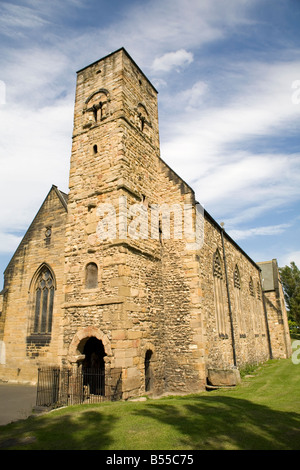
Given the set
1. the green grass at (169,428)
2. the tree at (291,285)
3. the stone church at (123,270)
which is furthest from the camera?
the tree at (291,285)

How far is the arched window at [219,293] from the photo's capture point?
14.8 meters

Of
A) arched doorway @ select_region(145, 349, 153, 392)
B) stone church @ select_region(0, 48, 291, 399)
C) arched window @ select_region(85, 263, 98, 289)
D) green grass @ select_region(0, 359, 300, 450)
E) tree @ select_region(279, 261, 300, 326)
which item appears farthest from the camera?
tree @ select_region(279, 261, 300, 326)

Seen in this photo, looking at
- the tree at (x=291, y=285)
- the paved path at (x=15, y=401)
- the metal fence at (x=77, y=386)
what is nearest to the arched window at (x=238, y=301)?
the metal fence at (x=77, y=386)

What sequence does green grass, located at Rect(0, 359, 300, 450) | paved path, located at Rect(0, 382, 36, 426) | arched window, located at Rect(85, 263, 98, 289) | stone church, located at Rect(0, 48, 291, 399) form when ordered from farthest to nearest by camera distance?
1. arched window, located at Rect(85, 263, 98, 289)
2. stone church, located at Rect(0, 48, 291, 399)
3. paved path, located at Rect(0, 382, 36, 426)
4. green grass, located at Rect(0, 359, 300, 450)

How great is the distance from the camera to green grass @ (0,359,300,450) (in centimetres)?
515

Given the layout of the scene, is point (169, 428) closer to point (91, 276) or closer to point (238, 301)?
point (91, 276)

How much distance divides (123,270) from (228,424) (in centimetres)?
594

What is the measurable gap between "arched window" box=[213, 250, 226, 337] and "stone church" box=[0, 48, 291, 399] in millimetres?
101

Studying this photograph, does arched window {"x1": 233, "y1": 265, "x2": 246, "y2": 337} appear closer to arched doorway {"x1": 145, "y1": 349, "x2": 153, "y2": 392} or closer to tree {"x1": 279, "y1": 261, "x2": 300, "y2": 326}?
arched doorway {"x1": 145, "y1": 349, "x2": 153, "y2": 392}

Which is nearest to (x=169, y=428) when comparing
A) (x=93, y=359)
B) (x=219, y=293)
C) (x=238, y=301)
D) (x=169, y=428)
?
(x=169, y=428)

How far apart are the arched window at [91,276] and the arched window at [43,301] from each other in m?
5.04

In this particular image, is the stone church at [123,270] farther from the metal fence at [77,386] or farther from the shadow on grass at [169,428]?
the shadow on grass at [169,428]

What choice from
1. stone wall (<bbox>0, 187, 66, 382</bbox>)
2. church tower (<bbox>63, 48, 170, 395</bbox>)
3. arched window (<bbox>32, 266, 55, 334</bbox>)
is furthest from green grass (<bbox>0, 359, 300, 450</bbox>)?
arched window (<bbox>32, 266, 55, 334</bbox>)

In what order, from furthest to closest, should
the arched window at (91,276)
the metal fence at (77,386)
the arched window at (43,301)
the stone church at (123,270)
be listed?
the arched window at (43,301)
the arched window at (91,276)
the stone church at (123,270)
the metal fence at (77,386)
